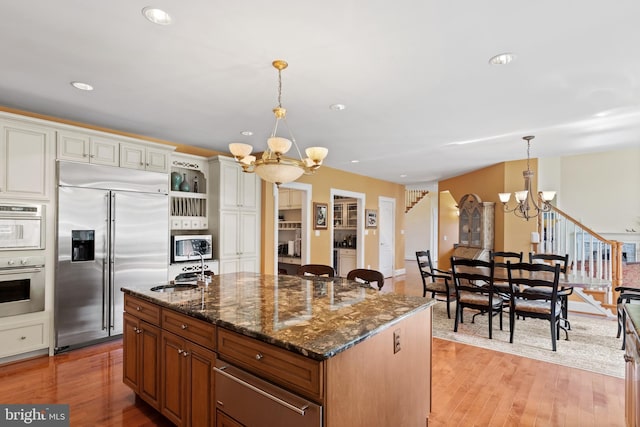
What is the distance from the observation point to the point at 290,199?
7.59 meters

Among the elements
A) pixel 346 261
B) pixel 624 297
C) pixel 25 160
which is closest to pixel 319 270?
pixel 25 160

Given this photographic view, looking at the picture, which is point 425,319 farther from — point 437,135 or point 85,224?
point 85,224

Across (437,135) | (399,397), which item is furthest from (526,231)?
(399,397)

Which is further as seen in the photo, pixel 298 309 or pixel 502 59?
pixel 502 59

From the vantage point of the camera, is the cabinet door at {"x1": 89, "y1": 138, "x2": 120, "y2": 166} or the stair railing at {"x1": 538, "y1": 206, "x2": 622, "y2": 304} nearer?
the cabinet door at {"x1": 89, "y1": 138, "x2": 120, "y2": 166}

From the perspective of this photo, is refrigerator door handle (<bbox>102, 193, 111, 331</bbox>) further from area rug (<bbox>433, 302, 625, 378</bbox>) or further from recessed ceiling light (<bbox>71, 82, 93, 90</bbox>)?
area rug (<bbox>433, 302, 625, 378</bbox>)

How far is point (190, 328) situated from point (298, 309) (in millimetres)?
638

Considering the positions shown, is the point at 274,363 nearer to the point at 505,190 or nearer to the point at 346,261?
the point at 505,190

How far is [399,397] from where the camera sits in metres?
1.81

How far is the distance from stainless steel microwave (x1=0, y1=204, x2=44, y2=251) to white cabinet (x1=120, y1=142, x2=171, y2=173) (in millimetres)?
1012

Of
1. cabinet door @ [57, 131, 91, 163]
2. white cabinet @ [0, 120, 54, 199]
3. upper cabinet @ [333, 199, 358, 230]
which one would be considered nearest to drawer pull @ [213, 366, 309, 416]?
white cabinet @ [0, 120, 54, 199]

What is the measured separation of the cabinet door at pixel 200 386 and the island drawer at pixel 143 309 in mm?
432

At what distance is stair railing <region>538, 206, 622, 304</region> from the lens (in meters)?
4.85

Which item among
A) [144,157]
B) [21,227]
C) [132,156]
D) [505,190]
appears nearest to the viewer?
[21,227]
